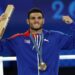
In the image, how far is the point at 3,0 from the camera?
3684 mm

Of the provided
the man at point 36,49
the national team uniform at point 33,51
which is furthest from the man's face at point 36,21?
the national team uniform at point 33,51

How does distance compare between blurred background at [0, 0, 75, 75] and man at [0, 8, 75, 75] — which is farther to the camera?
blurred background at [0, 0, 75, 75]

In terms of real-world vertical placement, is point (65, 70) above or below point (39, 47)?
below

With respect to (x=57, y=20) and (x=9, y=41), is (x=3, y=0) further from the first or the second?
(x=9, y=41)

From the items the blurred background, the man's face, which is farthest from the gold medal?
the blurred background

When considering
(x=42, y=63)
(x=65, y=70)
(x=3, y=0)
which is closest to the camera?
(x=42, y=63)

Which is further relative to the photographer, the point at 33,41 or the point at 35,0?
the point at 35,0

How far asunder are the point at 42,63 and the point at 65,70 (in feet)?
5.09

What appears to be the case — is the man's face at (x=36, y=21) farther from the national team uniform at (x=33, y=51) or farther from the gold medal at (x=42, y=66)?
the gold medal at (x=42, y=66)

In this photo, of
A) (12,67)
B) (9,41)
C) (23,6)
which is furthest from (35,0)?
(9,41)

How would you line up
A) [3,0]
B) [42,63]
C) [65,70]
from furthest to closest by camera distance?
[65,70], [3,0], [42,63]

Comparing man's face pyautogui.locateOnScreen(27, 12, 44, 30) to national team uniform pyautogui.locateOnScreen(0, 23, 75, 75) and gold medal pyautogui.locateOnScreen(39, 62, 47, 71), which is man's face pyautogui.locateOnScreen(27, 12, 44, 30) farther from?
gold medal pyautogui.locateOnScreen(39, 62, 47, 71)

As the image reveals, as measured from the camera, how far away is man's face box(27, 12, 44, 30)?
242 centimetres

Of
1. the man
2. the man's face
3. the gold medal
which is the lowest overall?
the gold medal
